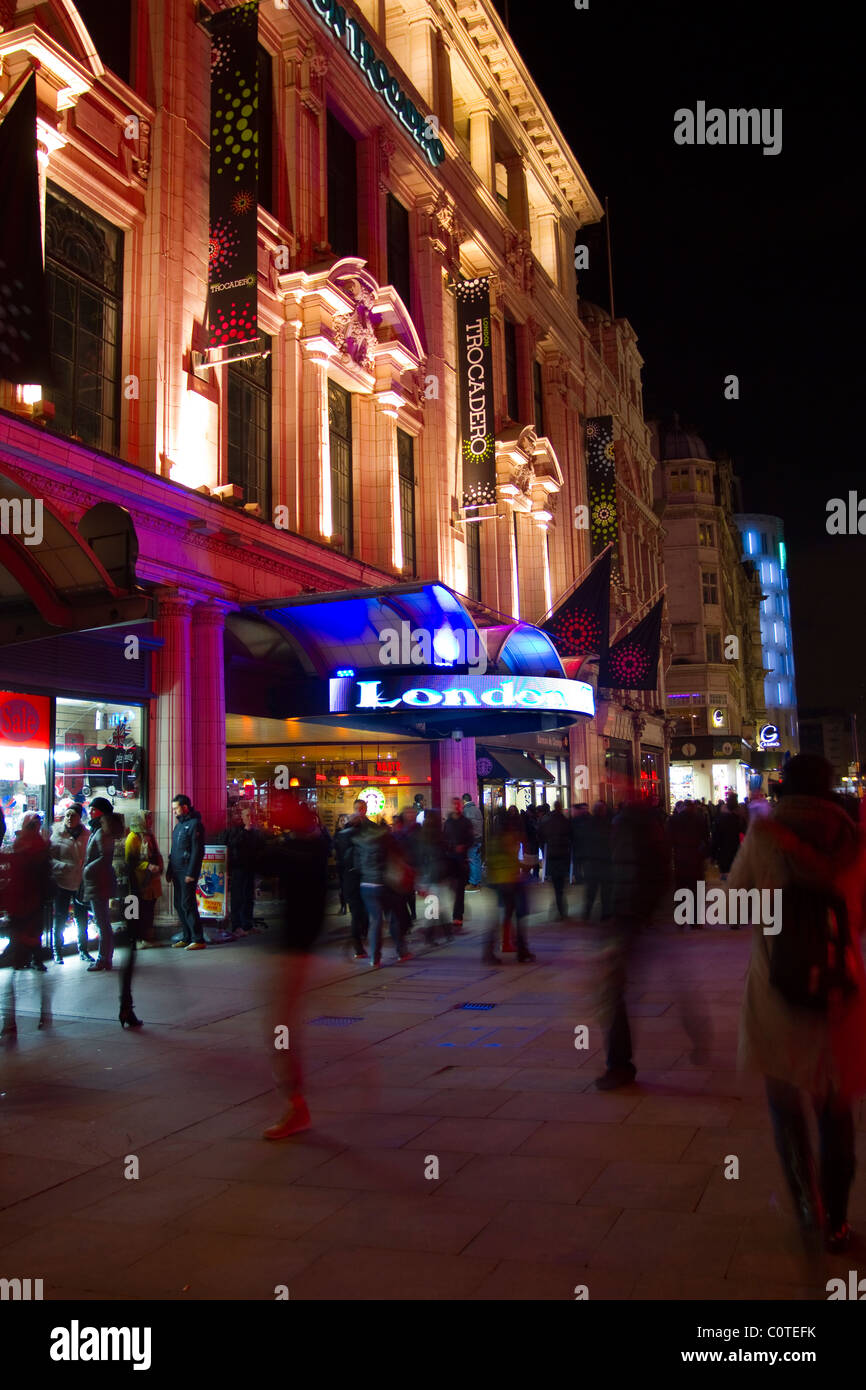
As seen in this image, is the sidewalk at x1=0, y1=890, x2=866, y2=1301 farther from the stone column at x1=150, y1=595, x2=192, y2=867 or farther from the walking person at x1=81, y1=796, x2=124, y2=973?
the stone column at x1=150, y1=595, x2=192, y2=867

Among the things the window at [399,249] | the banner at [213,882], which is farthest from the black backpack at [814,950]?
the window at [399,249]

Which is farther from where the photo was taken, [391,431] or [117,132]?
[391,431]

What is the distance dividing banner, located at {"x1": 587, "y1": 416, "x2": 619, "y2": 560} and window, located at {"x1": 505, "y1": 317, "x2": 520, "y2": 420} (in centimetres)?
502

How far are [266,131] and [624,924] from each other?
58.3 feet

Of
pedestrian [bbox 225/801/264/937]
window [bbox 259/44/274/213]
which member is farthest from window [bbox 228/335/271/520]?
pedestrian [bbox 225/801/264/937]

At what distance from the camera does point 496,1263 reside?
4258 millimetres

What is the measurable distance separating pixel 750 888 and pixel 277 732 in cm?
1792

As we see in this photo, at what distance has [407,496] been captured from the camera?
2405 cm

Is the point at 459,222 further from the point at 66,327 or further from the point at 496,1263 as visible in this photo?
the point at 496,1263

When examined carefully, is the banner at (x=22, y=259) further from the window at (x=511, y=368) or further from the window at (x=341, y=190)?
the window at (x=511, y=368)

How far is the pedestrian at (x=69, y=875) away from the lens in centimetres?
1272

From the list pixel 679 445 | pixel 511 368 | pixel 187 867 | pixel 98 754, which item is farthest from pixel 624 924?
pixel 679 445

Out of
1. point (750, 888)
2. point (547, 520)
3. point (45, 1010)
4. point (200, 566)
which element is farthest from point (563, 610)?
point (750, 888)

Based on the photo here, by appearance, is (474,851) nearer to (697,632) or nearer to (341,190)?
(341,190)
